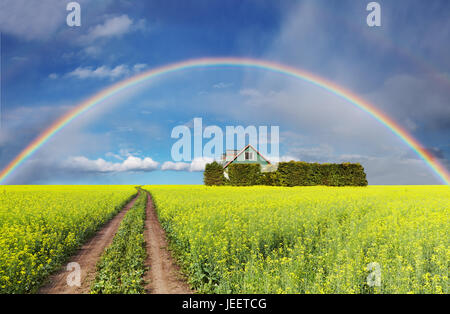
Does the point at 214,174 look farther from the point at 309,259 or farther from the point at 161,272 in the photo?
the point at 309,259

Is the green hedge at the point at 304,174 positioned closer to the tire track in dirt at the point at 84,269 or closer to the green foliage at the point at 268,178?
the green foliage at the point at 268,178

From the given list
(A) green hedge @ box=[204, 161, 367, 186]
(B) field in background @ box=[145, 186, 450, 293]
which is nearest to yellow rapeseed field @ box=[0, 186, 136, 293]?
(B) field in background @ box=[145, 186, 450, 293]

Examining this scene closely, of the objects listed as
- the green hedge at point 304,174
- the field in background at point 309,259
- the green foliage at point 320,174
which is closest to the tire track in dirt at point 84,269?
the field in background at point 309,259

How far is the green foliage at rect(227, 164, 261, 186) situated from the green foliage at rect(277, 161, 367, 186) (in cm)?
419

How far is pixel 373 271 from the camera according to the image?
6180 millimetres

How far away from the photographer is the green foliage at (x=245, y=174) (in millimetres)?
48906

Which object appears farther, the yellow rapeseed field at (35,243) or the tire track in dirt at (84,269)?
the yellow rapeseed field at (35,243)

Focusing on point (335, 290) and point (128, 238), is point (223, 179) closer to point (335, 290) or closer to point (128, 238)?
point (128, 238)

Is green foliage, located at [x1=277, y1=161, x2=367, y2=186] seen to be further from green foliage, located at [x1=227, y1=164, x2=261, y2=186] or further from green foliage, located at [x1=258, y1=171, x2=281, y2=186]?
green foliage, located at [x1=227, y1=164, x2=261, y2=186]

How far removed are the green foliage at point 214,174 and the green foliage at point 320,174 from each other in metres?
11.4
